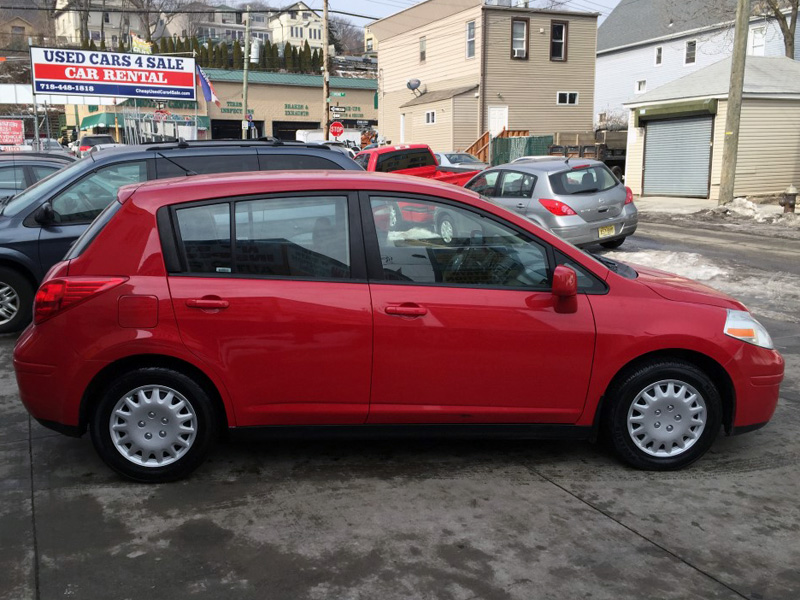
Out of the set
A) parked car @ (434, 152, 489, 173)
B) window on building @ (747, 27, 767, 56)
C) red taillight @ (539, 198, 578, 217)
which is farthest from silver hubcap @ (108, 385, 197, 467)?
window on building @ (747, 27, 767, 56)

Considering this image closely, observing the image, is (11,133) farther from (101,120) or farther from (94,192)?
(94,192)

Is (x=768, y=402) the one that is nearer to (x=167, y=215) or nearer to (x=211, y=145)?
(x=167, y=215)

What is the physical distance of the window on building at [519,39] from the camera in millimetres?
34812

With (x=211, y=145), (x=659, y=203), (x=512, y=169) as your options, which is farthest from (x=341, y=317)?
(x=659, y=203)

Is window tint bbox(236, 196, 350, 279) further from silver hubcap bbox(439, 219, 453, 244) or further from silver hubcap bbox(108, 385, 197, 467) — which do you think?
silver hubcap bbox(108, 385, 197, 467)

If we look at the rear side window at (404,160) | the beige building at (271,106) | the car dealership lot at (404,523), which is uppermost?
the beige building at (271,106)

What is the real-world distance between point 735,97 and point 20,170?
16333mm

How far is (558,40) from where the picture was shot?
3616 centimetres

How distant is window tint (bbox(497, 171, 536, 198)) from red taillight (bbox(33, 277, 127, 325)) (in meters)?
9.17

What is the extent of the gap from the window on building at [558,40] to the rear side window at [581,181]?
2572cm

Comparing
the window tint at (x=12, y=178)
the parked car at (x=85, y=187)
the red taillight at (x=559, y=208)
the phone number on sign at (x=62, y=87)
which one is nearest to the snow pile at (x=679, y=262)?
the red taillight at (x=559, y=208)

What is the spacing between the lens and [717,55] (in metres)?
43.0

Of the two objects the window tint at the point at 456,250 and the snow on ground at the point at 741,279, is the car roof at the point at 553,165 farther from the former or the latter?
the window tint at the point at 456,250

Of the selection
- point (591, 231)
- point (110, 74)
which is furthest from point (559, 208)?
point (110, 74)
